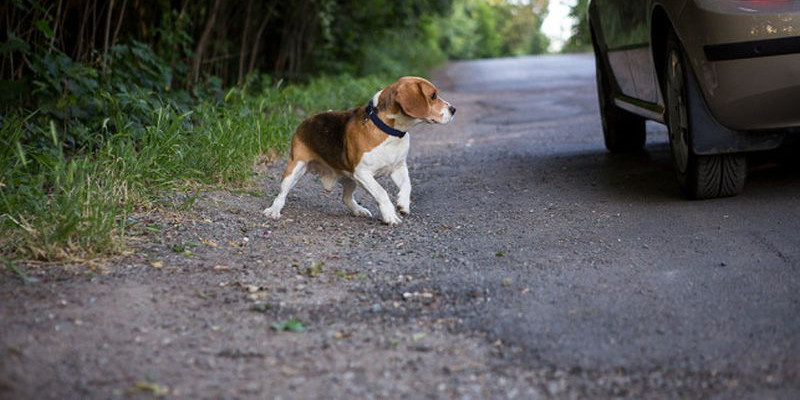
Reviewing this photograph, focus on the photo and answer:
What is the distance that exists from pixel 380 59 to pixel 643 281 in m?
19.4

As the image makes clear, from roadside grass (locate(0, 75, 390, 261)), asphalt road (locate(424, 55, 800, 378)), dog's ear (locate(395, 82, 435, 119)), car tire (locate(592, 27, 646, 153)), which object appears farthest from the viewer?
car tire (locate(592, 27, 646, 153))

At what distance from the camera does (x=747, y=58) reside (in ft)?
18.1

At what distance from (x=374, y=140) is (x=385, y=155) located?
113mm

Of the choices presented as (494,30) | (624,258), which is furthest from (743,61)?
(494,30)

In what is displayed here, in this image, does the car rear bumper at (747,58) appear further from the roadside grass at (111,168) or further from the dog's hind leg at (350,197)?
the roadside grass at (111,168)

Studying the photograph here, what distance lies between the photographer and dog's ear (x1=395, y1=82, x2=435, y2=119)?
6.32 metres

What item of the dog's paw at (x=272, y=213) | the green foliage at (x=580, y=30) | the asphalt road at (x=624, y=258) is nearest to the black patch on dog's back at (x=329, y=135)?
the dog's paw at (x=272, y=213)

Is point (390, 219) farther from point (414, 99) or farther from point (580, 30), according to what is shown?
point (580, 30)

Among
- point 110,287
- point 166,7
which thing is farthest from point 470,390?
point 166,7

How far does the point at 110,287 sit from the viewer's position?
181 inches

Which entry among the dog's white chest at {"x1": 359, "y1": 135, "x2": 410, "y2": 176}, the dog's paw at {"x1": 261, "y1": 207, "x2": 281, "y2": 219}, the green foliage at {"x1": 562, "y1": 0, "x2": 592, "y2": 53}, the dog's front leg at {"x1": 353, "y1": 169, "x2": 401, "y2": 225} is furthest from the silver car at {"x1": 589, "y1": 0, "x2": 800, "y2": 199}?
the green foliage at {"x1": 562, "y1": 0, "x2": 592, "y2": 53}

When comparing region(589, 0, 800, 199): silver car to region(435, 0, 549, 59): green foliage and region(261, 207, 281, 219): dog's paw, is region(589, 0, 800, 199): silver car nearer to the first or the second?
region(261, 207, 281, 219): dog's paw

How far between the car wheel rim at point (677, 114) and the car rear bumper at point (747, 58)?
11.5 inches

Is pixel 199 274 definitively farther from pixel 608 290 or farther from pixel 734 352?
pixel 734 352
